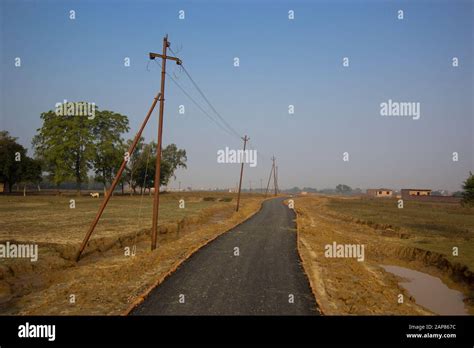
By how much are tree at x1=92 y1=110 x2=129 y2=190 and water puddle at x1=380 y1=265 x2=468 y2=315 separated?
59.9 metres

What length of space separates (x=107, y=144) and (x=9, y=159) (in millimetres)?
22587

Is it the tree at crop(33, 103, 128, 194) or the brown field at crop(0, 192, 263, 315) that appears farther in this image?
the tree at crop(33, 103, 128, 194)

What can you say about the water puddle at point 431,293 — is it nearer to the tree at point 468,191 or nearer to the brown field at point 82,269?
the brown field at point 82,269

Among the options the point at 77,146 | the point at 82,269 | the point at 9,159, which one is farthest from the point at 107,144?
the point at 82,269

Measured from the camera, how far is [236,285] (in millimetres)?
11156

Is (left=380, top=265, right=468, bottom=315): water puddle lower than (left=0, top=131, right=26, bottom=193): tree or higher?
lower

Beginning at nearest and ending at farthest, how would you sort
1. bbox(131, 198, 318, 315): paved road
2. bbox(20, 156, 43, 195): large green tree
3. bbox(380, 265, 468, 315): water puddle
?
1. bbox(131, 198, 318, 315): paved road
2. bbox(380, 265, 468, 315): water puddle
3. bbox(20, 156, 43, 195): large green tree

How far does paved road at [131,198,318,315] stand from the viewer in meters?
9.02

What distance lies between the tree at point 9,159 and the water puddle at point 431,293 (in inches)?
2920

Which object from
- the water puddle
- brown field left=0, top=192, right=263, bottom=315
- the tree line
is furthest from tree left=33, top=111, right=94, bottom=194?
the water puddle

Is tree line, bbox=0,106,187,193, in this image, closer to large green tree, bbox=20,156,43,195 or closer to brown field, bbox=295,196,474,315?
large green tree, bbox=20,156,43,195
